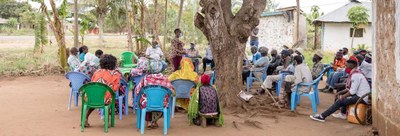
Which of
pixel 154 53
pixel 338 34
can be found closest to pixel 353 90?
pixel 154 53

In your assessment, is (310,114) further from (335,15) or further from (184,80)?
(335,15)

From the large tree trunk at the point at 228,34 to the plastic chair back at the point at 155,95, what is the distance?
2.09 meters

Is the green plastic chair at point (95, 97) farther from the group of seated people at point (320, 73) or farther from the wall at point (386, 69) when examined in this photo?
the wall at point (386, 69)

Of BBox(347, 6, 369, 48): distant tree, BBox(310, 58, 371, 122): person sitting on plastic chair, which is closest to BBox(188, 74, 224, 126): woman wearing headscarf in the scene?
BBox(310, 58, 371, 122): person sitting on plastic chair

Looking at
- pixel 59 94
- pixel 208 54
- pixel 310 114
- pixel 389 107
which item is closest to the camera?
pixel 389 107

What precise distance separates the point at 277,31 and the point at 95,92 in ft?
67.7

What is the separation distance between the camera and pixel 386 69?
5227 mm

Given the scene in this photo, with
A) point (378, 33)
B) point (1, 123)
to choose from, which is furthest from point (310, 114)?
point (1, 123)

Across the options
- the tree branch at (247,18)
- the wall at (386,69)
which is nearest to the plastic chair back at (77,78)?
the tree branch at (247,18)

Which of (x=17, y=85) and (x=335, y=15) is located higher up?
(x=335, y=15)

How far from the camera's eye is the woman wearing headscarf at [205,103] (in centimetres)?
618

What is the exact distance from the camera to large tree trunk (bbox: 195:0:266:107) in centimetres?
726

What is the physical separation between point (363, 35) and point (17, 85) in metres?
20.8

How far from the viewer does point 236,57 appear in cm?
752
